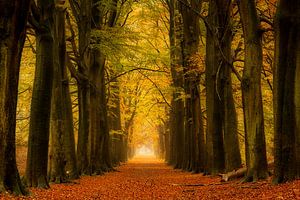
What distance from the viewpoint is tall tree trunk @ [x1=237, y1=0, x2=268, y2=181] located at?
39.9ft

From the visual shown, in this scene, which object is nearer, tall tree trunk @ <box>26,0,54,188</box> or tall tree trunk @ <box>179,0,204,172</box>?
tall tree trunk @ <box>26,0,54,188</box>

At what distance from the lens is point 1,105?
29.2 feet

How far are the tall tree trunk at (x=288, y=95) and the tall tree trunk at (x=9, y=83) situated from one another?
19.5ft

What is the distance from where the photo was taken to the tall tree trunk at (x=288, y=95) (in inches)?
397

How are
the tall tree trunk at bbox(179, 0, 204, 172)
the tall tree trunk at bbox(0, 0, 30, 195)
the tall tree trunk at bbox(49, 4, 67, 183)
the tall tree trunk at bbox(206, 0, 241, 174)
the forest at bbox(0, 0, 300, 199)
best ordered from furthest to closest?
the tall tree trunk at bbox(179, 0, 204, 172) < the tall tree trunk at bbox(206, 0, 241, 174) < the tall tree trunk at bbox(49, 4, 67, 183) < the forest at bbox(0, 0, 300, 199) < the tall tree trunk at bbox(0, 0, 30, 195)

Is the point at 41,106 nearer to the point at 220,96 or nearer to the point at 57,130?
the point at 57,130

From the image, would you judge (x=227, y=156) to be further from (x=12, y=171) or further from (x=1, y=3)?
(x=1, y=3)

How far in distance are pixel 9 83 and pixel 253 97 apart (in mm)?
6832

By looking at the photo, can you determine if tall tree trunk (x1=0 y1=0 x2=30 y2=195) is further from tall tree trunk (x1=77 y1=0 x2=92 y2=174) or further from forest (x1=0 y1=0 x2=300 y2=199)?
tall tree trunk (x1=77 y1=0 x2=92 y2=174)

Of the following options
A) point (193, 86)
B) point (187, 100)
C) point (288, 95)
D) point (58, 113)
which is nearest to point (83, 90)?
point (58, 113)

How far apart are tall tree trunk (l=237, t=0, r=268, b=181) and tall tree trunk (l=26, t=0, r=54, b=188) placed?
568 cm

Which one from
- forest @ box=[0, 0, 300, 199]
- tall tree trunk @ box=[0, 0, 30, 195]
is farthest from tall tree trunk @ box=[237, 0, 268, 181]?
tall tree trunk @ box=[0, 0, 30, 195]

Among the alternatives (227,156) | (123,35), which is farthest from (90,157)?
(227,156)

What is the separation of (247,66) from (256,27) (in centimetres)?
115
